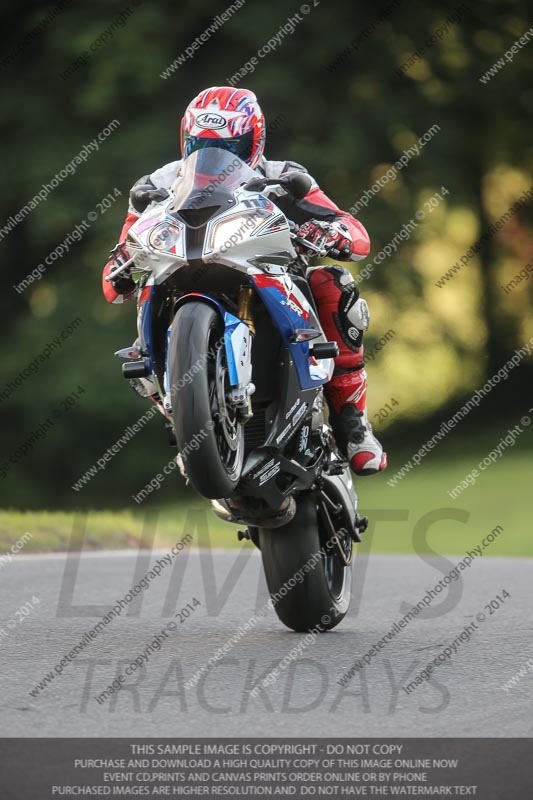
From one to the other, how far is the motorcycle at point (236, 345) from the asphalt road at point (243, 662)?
2.15 feet

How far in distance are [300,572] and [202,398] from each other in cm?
150

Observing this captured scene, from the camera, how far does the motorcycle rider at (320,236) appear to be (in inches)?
226

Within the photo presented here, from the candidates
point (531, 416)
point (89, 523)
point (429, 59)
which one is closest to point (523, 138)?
point (429, 59)

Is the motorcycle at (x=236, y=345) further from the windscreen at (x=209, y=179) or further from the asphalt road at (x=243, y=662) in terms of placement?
the asphalt road at (x=243, y=662)

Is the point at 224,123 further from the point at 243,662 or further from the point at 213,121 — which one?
the point at 243,662

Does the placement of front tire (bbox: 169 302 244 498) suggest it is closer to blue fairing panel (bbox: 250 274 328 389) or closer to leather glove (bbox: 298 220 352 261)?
blue fairing panel (bbox: 250 274 328 389)

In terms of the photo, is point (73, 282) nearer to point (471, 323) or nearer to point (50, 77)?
point (50, 77)

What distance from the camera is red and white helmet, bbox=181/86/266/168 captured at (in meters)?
5.73

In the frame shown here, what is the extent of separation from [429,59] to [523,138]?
188cm

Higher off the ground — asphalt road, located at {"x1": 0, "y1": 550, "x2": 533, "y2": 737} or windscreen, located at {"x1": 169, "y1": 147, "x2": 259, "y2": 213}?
windscreen, located at {"x1": 169, "y1": 147, "x2": 259, "y2": 213}

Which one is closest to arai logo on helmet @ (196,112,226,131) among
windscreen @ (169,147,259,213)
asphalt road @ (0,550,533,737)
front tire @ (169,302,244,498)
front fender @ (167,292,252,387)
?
windscreen @ (169,147,259,213)

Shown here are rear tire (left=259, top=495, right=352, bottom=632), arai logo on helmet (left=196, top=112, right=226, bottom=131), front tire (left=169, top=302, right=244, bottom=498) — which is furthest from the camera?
rear tire (left=259, top=495, right=352, bottom=632)

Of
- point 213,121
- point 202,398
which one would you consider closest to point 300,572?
point 202,398

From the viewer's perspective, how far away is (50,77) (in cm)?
2006
